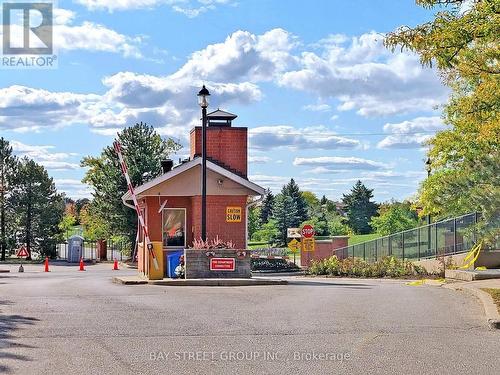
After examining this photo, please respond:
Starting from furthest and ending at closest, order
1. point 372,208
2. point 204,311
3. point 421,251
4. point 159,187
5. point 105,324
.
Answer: point 372,208 < point 421,251 < point 159,187 < point 204,311 < point 105,324

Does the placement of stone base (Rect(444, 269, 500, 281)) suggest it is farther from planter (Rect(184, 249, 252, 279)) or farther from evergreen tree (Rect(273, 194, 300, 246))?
evergreen tree (Rect(273, 194, 300, 246))

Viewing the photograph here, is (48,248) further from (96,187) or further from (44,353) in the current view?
(44,353)

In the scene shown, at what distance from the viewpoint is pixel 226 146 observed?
1201 inches

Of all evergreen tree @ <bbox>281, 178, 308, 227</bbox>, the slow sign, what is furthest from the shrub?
evergreen tree @ <bbox>281, 178, 308, 227</bbox>

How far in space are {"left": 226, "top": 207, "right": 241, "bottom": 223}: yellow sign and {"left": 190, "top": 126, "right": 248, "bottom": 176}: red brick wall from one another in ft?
9.87

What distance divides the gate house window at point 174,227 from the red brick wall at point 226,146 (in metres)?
3.53

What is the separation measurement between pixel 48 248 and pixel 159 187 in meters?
49.6

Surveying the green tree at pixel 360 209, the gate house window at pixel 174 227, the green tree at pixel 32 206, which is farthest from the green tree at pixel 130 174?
the green tree at pixel 360 209

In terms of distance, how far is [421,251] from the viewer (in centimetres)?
3300

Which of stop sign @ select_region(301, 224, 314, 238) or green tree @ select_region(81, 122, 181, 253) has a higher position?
green tree @ select_region(81, 122, 181, 253)

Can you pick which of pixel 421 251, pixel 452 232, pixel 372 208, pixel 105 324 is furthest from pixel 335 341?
pixel 372 208

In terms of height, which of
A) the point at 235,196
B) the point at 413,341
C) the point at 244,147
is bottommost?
the point at 413,341

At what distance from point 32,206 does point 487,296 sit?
62.8 m

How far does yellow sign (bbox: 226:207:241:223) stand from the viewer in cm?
2777
